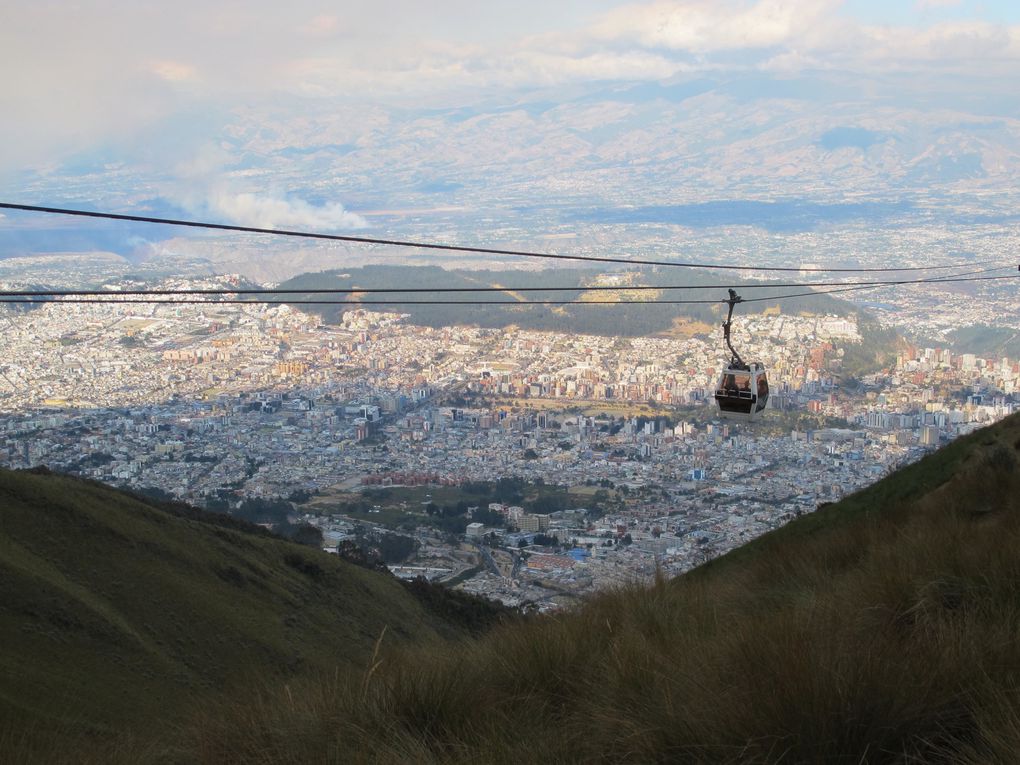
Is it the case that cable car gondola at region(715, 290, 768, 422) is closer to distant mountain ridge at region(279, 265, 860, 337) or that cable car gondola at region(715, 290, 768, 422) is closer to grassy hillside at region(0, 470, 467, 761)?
grassy hillside at region(0, 470, 467, 761)

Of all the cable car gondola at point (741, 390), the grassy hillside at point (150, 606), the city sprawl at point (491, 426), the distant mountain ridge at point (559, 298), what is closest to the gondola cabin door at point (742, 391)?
the cable car gondola at point (741, 390)

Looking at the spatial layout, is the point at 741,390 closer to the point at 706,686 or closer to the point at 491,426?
the point at 706,686

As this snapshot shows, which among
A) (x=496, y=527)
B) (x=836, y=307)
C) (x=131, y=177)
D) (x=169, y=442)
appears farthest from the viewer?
(x=131, y=177)

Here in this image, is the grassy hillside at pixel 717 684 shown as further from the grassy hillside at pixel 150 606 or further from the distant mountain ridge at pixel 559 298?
the distant mountain ridge at pixel 559 298

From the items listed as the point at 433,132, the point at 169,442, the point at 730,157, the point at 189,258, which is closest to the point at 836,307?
the point at 169,442

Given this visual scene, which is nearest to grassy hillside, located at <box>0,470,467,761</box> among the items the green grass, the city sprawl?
the city sprawl

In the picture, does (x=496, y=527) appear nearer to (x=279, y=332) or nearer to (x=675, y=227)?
(x=279, y=332)
